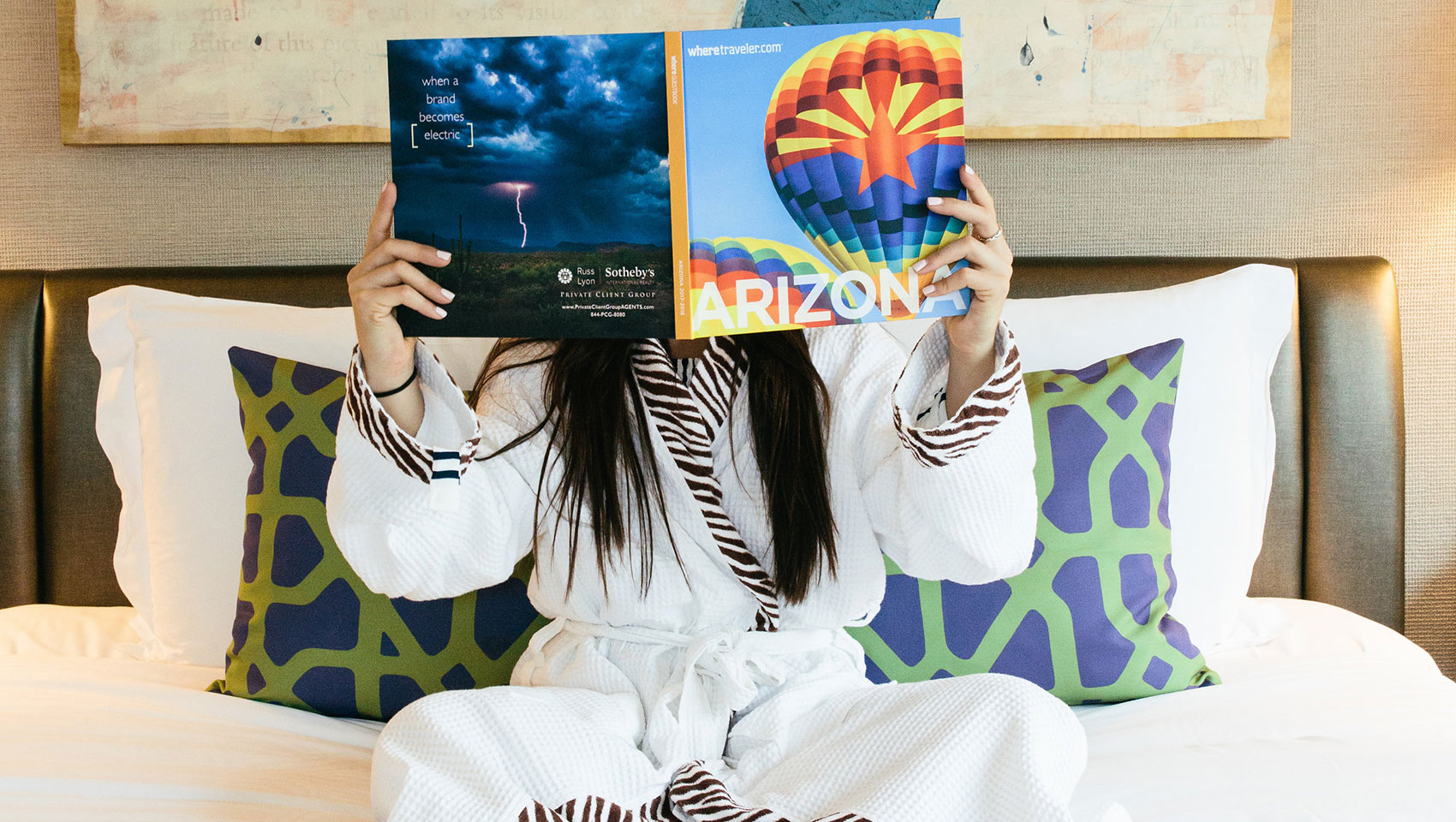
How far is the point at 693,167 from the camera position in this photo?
0.90 m

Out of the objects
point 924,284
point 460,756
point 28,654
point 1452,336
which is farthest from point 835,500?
point 1452,336

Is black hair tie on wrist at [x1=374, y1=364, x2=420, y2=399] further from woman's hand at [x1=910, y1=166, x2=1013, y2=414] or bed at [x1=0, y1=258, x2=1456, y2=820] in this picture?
woman's hand at [x1=910, y1=166, x2=1013, y2=414]

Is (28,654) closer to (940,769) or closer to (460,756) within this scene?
(460,756)

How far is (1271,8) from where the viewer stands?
5.14 ft

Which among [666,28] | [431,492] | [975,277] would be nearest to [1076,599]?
[975,277]

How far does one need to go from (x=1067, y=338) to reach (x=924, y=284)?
0.57 m

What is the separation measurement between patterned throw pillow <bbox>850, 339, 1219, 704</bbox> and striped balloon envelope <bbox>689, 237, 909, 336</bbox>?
0.42 metres

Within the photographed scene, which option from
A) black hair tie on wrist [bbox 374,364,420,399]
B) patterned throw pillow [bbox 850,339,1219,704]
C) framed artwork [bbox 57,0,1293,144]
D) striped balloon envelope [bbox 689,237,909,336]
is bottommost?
patterned throw pillow [bbox 850,339,1219,704]

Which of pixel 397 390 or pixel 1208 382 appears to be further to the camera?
pixel 1208 382

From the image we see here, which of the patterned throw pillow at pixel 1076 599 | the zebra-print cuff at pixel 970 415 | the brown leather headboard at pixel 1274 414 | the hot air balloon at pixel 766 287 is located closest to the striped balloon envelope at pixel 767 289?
the hot air balloon at pixel 766 287

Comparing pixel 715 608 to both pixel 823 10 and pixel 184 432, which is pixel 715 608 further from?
pixel 823 10

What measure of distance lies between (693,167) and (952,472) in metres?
0.37

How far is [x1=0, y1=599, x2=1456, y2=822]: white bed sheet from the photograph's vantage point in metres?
0.94

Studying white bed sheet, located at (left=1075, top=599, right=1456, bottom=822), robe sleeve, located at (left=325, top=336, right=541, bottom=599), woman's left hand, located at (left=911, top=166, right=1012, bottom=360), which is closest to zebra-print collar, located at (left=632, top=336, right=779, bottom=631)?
robe sleeve, located at (left=325, top=336, right=541, bottom=599)
